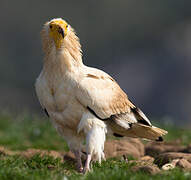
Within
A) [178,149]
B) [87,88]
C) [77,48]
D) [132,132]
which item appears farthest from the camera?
[178,149]

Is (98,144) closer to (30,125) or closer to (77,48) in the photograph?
(77,48)

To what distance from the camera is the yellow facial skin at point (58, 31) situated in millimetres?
5996

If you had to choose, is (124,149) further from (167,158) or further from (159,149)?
(167,158)

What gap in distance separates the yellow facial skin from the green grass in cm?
156

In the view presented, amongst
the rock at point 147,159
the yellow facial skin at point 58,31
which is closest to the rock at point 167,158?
the rock at point 147,159

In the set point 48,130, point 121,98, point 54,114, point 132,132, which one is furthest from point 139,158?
point 48,130

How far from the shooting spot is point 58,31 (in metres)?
→ 6.02

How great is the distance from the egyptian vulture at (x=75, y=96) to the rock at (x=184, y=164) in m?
0.94

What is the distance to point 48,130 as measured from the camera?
9984 millimetres

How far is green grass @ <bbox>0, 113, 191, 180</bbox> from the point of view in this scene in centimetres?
473

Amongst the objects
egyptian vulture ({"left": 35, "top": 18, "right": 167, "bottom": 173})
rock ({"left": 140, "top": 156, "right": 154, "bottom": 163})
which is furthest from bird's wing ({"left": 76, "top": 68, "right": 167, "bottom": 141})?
rock ({"left": 140, "top": 156, "right": 154, "bottom": 163})

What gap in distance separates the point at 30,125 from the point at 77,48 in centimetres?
465

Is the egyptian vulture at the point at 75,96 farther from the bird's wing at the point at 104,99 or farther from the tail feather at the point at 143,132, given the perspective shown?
the tail feather at the point at 143,132

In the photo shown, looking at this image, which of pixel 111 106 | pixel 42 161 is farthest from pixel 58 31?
pixel 42 161
